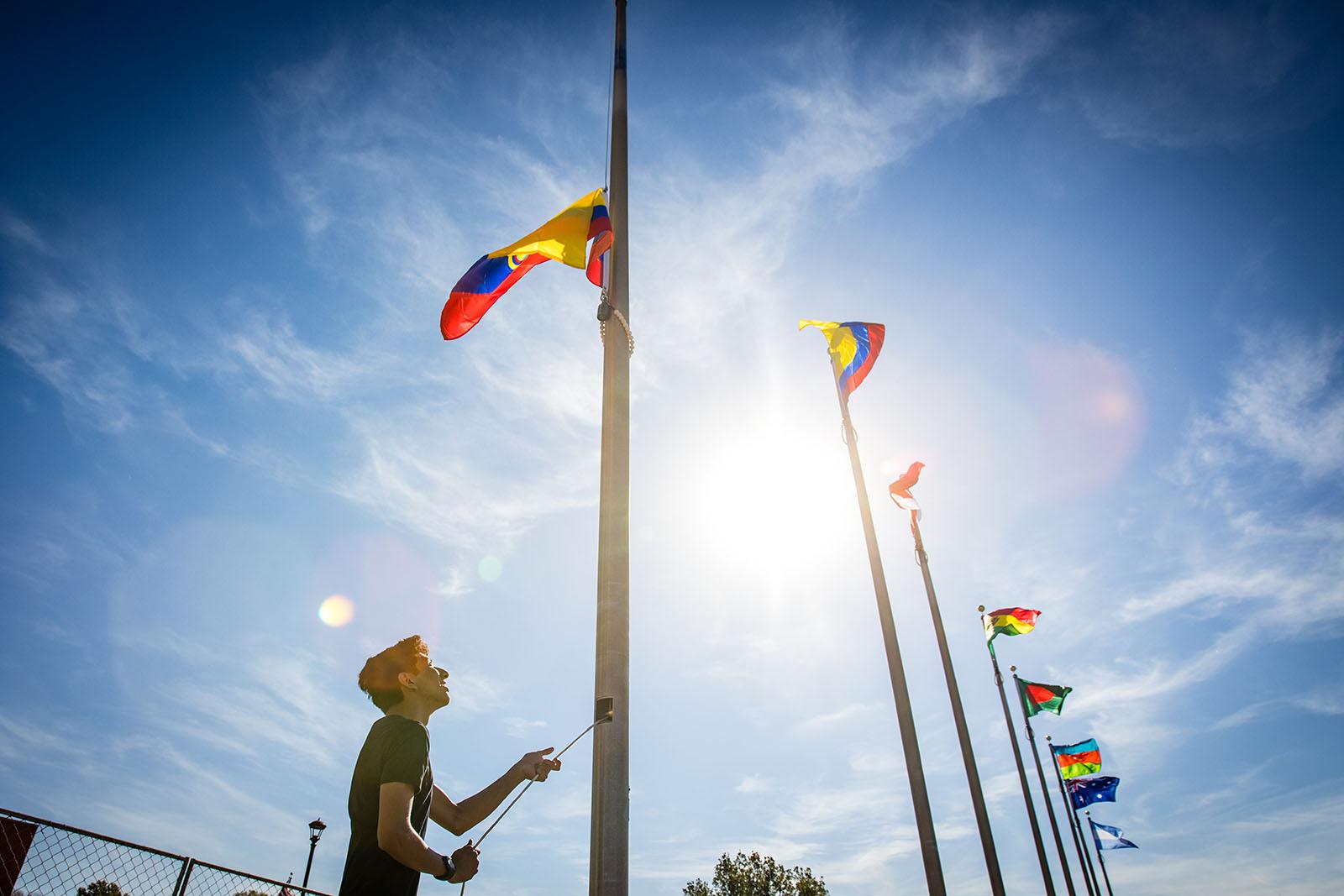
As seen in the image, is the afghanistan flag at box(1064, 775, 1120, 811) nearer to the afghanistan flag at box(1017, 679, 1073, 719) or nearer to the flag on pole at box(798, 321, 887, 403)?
the afghanistan flag at box(1017, 679, 1073, 719)

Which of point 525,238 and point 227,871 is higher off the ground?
point 525,238

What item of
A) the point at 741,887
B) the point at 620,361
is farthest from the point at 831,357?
the point at 741,887

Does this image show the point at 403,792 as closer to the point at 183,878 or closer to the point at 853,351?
the point at 183,878

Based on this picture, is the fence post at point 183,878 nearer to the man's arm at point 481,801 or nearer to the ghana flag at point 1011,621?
the man's arm at point 481,801

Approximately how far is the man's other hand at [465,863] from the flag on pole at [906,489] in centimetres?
1473

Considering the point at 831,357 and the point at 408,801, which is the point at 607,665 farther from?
the point at 831,357

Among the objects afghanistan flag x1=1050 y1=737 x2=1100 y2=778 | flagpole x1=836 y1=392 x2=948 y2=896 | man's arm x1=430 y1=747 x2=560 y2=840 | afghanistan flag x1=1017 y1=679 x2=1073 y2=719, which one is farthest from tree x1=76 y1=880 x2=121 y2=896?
afghanistan flag x1=1050 y1=737 x2=1100 y2=778

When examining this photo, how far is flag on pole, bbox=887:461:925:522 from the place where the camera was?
1645cm

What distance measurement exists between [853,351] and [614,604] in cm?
1136


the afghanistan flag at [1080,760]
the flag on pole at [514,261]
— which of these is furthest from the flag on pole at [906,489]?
the afghanistan flag at [1080,760]

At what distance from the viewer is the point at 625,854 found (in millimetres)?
3977

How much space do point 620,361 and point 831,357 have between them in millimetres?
10196

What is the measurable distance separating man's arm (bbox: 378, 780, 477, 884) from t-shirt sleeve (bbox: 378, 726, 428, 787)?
3cm

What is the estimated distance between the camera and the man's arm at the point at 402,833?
101 inches
